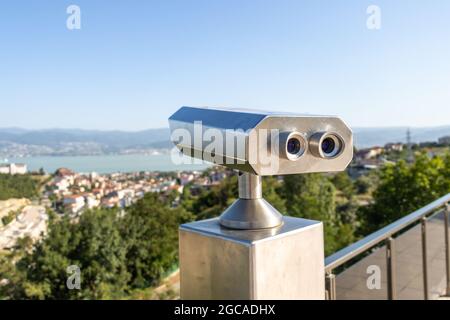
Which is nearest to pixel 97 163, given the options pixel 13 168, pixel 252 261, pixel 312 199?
pixel 13 168

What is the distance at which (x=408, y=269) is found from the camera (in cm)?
211

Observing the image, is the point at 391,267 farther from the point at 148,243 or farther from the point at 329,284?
the point at 148,243

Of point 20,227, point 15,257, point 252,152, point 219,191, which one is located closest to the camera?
point 252,152

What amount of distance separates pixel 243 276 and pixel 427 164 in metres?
15.8

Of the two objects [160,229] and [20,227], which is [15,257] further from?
[160,229]

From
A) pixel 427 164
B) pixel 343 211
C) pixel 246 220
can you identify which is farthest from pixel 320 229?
pixel 343 211

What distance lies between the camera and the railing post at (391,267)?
185 centimetres

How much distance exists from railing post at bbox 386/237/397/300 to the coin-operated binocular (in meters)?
1.37

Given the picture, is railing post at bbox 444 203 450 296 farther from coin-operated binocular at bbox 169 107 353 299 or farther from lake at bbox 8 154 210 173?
lake at bbox 8 154 210 173

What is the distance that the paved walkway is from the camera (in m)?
1.79

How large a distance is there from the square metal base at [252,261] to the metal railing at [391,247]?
0.58 m

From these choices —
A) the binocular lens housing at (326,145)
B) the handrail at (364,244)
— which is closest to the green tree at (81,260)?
the handrail at (364,244)

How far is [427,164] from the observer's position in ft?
47.1
